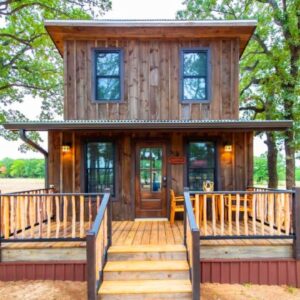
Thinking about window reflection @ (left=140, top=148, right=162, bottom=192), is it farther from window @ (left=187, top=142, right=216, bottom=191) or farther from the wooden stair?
the wooden stair

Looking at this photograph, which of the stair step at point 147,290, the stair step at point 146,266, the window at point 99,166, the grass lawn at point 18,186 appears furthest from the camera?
the grass lawn at point 18,186

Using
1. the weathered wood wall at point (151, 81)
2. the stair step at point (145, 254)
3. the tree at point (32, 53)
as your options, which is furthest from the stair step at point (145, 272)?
the tree at point (32, 53)

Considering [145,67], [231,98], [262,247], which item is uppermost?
[145,67]

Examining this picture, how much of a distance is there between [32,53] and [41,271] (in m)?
12.1

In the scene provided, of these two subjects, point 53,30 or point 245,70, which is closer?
point 53,30

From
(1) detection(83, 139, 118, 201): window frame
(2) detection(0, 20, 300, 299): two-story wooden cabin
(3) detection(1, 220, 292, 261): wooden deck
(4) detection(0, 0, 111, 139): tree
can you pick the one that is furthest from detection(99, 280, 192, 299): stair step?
(4) detection(0, 0, 111, 139): tree

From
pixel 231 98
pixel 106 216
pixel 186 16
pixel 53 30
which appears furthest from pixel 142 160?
pixel 186 16

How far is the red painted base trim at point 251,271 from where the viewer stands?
15.1 feet

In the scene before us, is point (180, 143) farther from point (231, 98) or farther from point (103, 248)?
point (103, 248)

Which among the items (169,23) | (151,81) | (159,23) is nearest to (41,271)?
(151,81)

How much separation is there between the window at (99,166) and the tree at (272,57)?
6.68 meters

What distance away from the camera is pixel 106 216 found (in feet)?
15.7

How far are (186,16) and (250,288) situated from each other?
11854 millimetres

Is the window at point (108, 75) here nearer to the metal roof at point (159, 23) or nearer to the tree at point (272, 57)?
the metal roof at point (159, 23)
